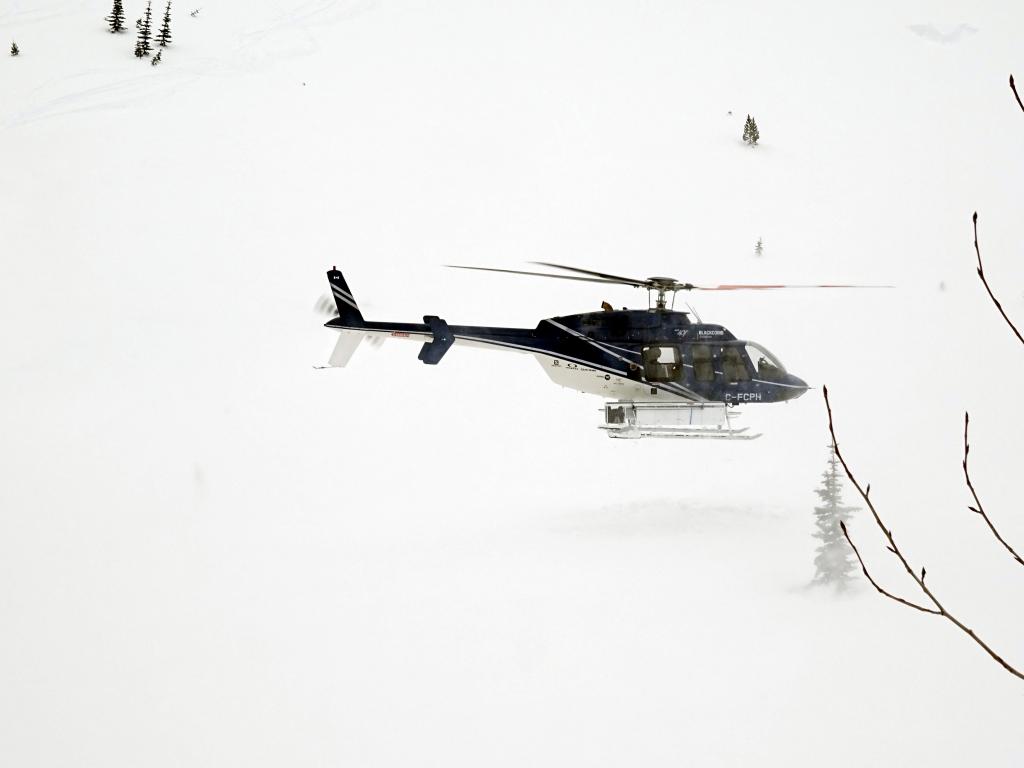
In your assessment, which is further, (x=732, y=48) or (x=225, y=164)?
(x=732, y=48)

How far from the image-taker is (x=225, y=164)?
99.8 ft

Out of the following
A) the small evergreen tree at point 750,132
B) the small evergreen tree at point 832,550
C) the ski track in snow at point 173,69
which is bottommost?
the small evergreen tree at point 832,550

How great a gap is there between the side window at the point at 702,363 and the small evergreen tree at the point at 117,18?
2819 cm

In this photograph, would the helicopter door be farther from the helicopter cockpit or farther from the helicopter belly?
the helicopter belly

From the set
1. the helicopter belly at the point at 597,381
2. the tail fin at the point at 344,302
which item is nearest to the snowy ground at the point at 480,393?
the helicopter belly at the point at 597,381

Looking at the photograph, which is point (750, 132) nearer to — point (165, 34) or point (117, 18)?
point (165, 34)

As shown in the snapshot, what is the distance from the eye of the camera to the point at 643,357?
52.4 feet

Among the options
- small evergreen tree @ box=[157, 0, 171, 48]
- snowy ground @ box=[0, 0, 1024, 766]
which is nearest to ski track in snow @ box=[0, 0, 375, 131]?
snowy ground @ box=[0, 0, 1024, 766]

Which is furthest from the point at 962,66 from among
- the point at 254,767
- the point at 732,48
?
the point at 254,767

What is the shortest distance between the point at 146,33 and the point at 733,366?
26652mm

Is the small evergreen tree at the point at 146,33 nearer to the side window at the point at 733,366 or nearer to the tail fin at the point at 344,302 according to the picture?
the tail fin at the point at 344,302

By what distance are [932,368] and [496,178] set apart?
1351 cm

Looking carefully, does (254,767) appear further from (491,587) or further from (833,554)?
(833,554)

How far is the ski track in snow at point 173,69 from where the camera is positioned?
102 feet
